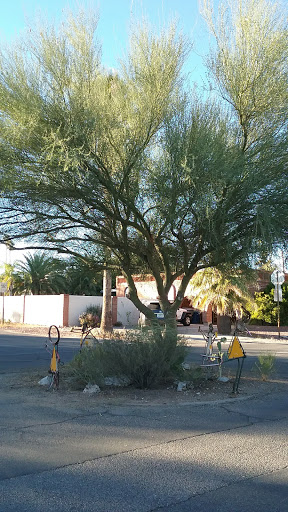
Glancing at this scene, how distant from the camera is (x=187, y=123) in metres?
9.88

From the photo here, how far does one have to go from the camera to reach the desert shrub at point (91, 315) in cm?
3089

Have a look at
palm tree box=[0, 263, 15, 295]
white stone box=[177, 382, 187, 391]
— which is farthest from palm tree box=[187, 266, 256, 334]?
palm tree box=[0, 263, 15, 295]

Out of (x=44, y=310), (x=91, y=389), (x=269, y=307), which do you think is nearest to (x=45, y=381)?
(x=91, y=389)

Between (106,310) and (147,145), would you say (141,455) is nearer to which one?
(147,145)

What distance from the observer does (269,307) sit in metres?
32.8

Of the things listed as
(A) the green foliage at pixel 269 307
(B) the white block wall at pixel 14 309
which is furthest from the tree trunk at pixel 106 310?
(B) the white block wall at pixel 14 309

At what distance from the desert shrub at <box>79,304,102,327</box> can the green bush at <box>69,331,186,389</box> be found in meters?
20.3

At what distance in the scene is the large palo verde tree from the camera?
358 inches

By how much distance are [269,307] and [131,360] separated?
24.5m

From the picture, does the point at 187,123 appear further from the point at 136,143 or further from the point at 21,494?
the point at 21,494

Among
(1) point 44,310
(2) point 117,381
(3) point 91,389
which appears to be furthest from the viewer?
(1) point 44,310

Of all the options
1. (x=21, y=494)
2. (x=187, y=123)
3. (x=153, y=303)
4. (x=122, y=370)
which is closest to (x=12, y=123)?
(x=187, y=123)

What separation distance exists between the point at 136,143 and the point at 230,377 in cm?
566

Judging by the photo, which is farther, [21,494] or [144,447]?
[144,447]
